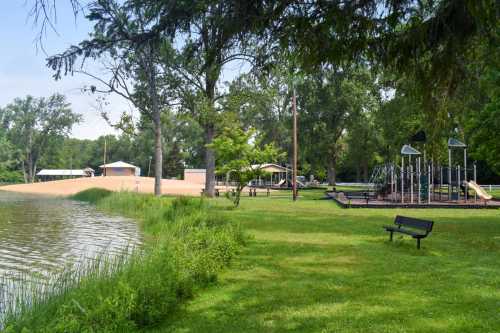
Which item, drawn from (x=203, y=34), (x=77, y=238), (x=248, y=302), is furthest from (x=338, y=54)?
(x=77, y=238)

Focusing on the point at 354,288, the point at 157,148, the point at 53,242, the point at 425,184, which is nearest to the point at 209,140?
the point at 157,148

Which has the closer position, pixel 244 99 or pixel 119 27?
pixel 119 27

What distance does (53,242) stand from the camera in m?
12.4

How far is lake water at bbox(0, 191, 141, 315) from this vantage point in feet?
28.2

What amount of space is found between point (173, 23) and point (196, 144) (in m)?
80.0

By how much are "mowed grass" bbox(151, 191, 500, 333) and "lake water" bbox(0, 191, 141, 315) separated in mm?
2197

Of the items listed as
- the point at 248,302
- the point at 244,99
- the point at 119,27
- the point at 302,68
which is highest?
the point at 244,99

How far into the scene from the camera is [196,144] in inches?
3327

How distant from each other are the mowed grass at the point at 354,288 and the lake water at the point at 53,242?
7.21 feet

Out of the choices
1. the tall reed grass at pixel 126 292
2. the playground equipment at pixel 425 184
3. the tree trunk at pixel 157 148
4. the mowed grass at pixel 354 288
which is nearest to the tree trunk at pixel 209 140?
the tree trunk at pixel 157 148

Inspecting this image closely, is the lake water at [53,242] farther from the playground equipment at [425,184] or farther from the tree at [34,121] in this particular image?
the tree at [34,121]

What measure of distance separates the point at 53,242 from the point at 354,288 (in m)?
8.72

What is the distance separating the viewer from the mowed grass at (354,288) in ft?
17.9

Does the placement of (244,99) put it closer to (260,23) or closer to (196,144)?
(260,23)
